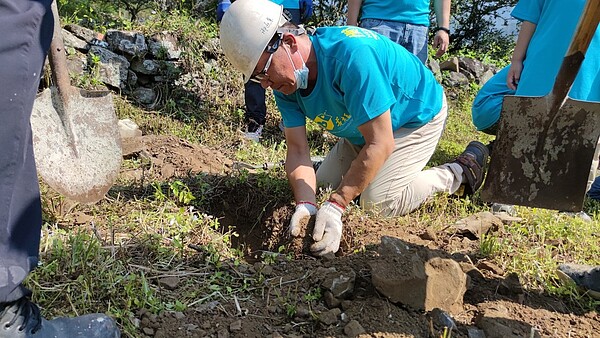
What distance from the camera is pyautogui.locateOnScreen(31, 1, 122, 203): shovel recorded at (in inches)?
115

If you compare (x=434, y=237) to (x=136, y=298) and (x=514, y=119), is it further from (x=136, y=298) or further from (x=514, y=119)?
(x=136, y=298)

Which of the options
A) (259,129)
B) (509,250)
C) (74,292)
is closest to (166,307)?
(74,292)

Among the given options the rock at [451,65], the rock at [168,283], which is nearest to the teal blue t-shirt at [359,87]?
the rock at [168,283]

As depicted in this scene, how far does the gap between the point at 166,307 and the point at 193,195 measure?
124 cm

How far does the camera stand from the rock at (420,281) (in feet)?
7.10

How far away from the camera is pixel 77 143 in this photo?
10.1 ft

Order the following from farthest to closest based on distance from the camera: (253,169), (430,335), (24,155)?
(253,169)
(430,335)
(24,155)

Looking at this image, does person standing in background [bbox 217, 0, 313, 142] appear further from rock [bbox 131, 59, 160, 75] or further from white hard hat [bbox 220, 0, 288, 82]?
white hard hat [bbox 220, 0, 288, 82]

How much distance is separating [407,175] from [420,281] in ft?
4.61

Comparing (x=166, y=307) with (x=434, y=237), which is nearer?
(x=166, y=307)

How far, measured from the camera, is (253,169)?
12.5 ft

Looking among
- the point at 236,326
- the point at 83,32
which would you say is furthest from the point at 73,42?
the point at 236,326

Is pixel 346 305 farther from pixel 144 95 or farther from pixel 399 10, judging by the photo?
pixel 144 95

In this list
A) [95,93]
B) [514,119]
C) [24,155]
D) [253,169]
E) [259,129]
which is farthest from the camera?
[259,129]
